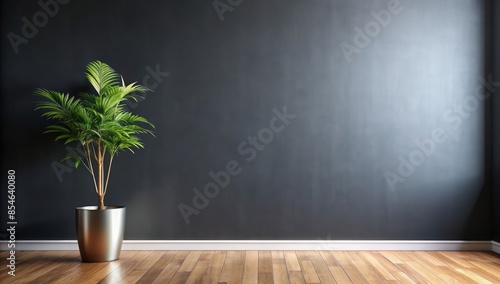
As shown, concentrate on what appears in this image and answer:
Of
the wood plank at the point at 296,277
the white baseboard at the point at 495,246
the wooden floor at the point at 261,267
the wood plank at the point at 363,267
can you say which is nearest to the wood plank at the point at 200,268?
the wooden floor at the point at 261,267

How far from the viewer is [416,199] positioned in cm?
400

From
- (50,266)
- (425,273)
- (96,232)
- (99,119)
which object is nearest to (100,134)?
(99,119)

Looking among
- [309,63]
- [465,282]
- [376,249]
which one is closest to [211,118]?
[309,63]

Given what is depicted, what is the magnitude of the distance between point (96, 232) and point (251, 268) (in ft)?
3.54

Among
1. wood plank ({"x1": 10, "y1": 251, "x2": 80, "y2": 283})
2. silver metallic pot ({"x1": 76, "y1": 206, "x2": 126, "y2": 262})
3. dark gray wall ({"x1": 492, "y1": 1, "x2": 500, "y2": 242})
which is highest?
dark gray wall ({"x1": 492, "y1": 1, "x2": 500, "y2": 242})

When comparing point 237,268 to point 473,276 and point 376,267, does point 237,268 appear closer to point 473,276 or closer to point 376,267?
point 376,267

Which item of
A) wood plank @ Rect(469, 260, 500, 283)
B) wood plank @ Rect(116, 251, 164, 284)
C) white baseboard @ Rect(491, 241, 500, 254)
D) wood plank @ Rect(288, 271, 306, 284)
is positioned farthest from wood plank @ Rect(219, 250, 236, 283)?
white baseboard @ Rect(491, 241, 500, 254)

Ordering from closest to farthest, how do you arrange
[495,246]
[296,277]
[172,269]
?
[296,277] < [172,269] < [495,246]

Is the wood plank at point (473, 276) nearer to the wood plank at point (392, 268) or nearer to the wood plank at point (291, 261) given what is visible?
the wood plank at point (392, 268)

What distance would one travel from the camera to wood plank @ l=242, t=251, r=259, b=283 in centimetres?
297

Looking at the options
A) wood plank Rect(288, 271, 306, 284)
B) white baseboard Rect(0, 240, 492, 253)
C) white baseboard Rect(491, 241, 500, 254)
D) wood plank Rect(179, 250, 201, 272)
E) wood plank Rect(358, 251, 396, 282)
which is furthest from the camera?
white baseboard Rect(0, 240, 492, 253)

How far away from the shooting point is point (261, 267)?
3314 millimetres

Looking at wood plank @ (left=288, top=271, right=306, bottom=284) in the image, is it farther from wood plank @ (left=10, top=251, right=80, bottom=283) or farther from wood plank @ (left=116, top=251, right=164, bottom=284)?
wood plank @ (left=10, top=251, right=80, bottom=283)

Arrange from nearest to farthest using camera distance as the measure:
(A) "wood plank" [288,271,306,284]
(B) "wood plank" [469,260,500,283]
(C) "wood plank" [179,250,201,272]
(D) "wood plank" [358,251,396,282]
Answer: (A) "wood plank" [288,271,306,284]
(D) "wood plank" [358,251,396,282]
(B) "wood plank" [469,260,500,283]
(C) "wood plank" [179,250,201,272]
